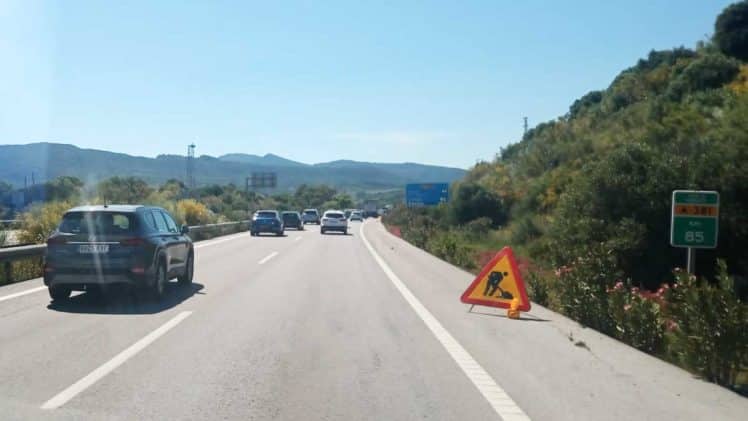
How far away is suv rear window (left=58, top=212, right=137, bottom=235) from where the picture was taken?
1392 centimetres

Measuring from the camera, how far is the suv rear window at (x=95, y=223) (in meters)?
13.9

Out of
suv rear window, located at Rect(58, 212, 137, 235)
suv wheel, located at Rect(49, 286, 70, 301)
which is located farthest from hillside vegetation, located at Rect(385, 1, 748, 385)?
suv wheel, located at Rect(49, 286, 70, 301)

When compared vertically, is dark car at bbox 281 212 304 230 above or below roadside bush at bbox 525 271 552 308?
below

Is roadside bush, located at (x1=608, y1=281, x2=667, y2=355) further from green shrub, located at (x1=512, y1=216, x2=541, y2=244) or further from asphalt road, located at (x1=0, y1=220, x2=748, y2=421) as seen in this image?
green shrub, located at (x1=512, y1=216, x2=541, y2=244)

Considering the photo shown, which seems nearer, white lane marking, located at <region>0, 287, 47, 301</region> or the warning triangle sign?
the warning triangle sign

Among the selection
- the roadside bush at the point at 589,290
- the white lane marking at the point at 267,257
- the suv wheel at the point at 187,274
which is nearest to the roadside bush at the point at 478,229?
the white lane marking at the point at 267,257

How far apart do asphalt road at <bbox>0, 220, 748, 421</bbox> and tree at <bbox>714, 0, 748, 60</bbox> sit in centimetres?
5788

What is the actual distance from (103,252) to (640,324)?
8670 mm

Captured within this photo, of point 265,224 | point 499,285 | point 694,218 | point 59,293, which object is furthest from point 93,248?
point 265,224

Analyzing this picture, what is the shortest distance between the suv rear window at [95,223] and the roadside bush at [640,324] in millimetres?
8237

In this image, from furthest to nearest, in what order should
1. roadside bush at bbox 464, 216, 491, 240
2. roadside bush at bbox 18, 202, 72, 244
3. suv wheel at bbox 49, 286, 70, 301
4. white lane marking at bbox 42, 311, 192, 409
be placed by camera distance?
roadside bush at bbox 464, 216, 491, 240 → roadside bush at bbox 18, 202, 72, 244 → suv wheel at bbox 49, 286, 70, 301 → white lane marking at bbox 42, 311, 192, 409

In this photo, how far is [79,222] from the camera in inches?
551

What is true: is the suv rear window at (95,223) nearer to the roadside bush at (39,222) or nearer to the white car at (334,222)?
the roadside bush at (39,222)

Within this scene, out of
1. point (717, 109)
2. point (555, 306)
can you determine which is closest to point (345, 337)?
point (555, 306)
